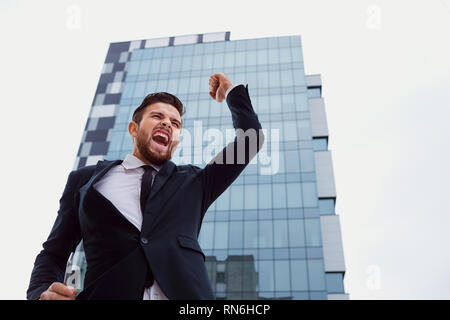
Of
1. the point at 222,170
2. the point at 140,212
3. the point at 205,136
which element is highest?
the point at 205,136

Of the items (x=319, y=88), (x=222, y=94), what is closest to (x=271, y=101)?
(x=319, y=88)

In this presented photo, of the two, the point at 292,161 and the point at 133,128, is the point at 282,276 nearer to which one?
the point at 292,161

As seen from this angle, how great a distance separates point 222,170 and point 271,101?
3429 cm

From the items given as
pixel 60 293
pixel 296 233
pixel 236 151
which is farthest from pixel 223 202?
pixel 60 293

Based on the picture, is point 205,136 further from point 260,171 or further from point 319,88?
point 319,88

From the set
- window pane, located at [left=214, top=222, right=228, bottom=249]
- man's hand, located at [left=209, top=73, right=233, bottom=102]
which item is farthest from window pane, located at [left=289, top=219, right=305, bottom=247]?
man's hand, located at [left=209, top=73, right=233, bottom=102]

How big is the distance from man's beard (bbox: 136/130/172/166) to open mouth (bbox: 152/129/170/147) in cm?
4

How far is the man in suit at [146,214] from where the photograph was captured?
5.16ft

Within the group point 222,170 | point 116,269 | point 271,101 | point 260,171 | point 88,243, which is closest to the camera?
point 116,269

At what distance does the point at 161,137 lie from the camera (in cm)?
216

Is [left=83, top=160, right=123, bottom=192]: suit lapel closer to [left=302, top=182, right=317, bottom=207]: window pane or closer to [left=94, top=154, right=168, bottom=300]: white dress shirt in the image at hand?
[left=94, top=154, right=168, bottom=300]: white dress shirt

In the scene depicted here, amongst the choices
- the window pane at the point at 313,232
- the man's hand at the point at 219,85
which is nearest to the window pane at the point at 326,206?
the window pane at the point at 313,232
